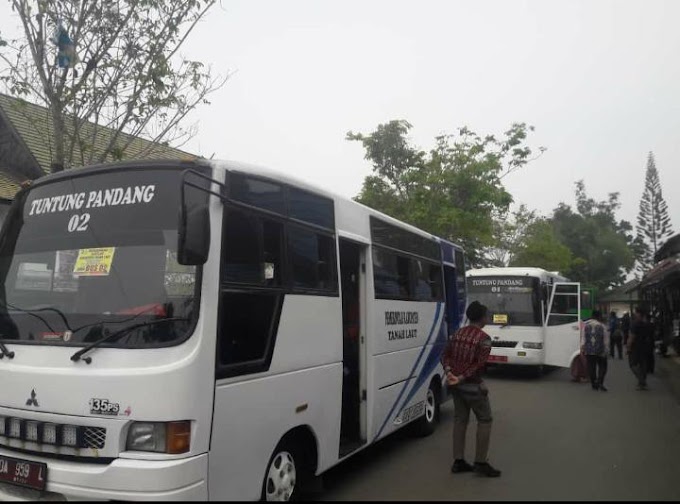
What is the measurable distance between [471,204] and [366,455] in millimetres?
14741

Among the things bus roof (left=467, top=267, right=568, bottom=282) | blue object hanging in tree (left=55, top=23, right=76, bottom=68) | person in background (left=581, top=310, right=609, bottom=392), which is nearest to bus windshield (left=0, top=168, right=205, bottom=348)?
blue object hanging in tree (left=55, top=23, right=76, bottom=68)

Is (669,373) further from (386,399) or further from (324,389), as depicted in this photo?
(324,389)

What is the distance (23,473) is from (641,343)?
12.4m

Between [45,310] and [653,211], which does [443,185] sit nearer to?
[45,310]

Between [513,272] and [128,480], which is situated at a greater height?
[513,272]

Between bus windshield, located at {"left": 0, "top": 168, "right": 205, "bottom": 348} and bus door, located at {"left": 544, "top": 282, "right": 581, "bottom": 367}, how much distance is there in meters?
12.2

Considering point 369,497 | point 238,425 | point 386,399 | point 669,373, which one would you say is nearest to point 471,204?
point 669,373

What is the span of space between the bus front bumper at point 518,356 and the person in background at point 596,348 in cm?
143

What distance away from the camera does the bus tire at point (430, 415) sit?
809 cm

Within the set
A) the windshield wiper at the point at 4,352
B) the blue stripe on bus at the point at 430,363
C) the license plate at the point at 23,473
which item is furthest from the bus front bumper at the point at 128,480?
the blue stripe on bus at the point at 430,363

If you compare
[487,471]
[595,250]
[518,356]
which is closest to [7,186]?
[487,471]

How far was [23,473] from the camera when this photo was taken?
12.1ft

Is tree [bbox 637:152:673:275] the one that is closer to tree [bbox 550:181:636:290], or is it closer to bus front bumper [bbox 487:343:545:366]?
tree [bbox 550:181:636:290]

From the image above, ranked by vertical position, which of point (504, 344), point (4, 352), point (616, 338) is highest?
point (4, 352)
